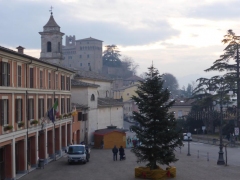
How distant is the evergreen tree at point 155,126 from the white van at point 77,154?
325 inches

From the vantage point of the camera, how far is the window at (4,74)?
24.3 meters

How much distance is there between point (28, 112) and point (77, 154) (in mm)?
6928

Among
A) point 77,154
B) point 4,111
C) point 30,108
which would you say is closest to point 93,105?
point 77,154

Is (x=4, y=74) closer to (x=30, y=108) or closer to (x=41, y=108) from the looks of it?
(x=30, y=108)

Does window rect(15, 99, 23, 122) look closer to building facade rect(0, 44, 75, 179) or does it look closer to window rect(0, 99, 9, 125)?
building facade rect(0, 44, 75, 179)

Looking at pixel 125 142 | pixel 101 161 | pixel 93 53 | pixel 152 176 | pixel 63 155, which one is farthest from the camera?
pixel 93 53

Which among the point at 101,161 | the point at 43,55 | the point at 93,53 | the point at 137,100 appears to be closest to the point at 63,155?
the point at 101,161

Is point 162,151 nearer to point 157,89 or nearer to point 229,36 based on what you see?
point 157,89

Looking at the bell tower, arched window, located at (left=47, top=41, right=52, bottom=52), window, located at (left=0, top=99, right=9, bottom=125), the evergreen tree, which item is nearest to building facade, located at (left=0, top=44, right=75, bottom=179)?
window, located at (left=0, top=99, right=9, bottom=125)

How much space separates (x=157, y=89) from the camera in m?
28.3

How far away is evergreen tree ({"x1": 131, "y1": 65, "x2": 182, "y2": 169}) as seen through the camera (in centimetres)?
2753

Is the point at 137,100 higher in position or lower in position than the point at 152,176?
higher

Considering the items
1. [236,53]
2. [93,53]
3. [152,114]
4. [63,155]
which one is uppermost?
[93,53]

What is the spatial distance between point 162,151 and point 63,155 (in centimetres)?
1769
